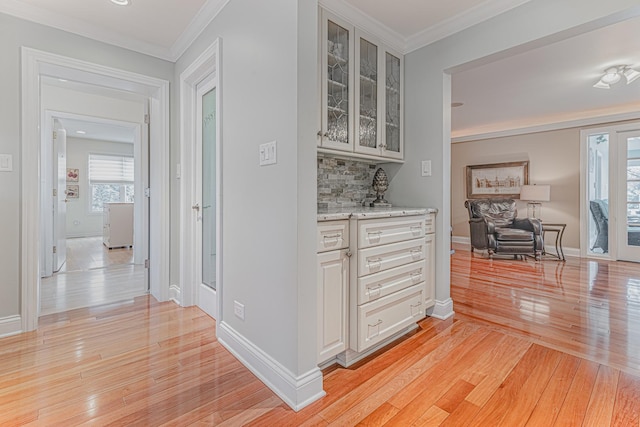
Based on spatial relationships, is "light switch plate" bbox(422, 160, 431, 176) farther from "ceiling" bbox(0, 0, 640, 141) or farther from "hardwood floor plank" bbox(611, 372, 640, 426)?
"hardwood floor plank" bbox(611, 372, 640, 426)

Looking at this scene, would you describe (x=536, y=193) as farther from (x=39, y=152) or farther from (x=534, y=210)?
(x=39, y=152)

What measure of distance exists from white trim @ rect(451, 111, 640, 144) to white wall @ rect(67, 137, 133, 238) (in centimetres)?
874

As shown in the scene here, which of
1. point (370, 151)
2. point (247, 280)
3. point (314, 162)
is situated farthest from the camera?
point (370, 151)

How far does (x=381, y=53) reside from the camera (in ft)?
8.28

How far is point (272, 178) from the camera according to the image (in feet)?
5.34

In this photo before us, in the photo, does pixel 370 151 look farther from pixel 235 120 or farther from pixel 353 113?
pixel 235 120

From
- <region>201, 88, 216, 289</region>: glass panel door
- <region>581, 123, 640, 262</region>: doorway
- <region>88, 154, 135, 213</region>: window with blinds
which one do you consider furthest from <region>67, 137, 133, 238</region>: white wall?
<region>581, 123, 640, 262</region>: doorway

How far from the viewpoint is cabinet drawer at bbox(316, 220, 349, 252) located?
1.63m

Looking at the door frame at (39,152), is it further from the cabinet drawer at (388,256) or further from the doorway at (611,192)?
the doorway at (611,192)

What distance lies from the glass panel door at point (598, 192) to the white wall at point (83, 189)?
10.4 metres

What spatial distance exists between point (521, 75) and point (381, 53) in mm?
2071

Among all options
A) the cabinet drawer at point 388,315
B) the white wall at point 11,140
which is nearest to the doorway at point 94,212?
the white wall at point 11,140

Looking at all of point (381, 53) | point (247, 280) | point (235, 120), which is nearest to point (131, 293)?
point (247, 280)

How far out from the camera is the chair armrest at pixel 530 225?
5.02 metres
